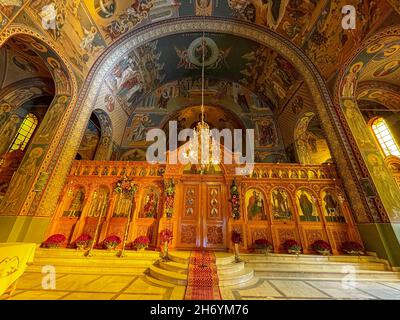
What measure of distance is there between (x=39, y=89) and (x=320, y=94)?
15.8 metres

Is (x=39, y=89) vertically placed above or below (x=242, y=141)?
above

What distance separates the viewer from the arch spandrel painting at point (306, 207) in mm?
7852

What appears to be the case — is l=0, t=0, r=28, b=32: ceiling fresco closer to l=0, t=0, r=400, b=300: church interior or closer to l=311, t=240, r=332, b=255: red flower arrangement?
l=0, t=0, r=400, b=300: church interior

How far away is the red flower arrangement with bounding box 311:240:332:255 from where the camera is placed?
6.86 meters

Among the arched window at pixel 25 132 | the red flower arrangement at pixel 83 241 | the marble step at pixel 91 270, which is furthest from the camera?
the arched window at pixel 25 132

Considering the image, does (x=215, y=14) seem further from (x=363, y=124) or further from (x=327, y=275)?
(x=327, y=275)

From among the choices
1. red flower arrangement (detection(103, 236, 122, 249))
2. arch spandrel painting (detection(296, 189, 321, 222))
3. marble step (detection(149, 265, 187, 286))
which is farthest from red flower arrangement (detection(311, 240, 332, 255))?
red flower arrangement (detection(103, 236, 122, 249))

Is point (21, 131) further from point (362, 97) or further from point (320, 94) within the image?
point (362, 97)

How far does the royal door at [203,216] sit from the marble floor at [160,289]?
268 cm

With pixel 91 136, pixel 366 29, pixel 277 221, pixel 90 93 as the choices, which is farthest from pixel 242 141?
pixel 91 136

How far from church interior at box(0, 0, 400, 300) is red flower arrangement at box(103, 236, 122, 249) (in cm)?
4

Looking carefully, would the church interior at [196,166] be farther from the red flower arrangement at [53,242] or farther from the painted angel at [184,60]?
the painted angel at [184,60]

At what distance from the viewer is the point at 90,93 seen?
28.8 ft

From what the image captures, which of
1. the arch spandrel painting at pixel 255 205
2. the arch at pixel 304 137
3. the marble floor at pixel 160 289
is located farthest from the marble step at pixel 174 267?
the arch at pixel 304 137
